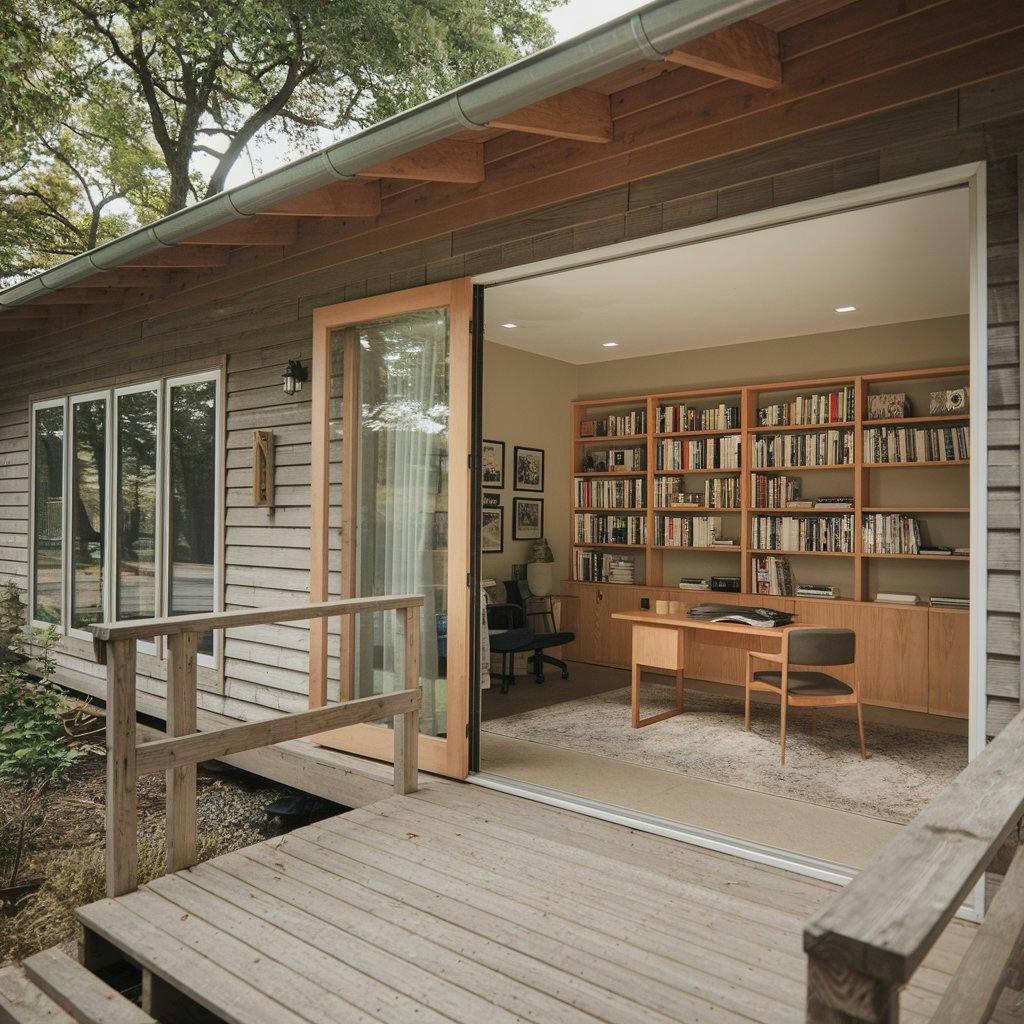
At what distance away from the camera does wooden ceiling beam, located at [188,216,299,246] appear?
14.0 ft

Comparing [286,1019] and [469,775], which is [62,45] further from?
[286,1019]

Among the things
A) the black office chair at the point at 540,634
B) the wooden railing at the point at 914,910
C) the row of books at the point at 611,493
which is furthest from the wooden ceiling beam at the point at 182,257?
the wooden railing at the point at 914,910

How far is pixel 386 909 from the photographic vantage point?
2492 millimetres

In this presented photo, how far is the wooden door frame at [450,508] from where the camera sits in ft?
12.1

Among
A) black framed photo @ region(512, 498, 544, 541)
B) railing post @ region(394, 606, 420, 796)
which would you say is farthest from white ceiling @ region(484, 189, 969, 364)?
railing post @ region(394, 606, 420, 796)

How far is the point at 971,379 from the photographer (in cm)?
243

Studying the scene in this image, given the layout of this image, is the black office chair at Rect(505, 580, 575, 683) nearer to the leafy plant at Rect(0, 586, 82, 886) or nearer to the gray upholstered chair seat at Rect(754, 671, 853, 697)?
the gray upholstered chair seat at Rect(754, 671, 853, 697)

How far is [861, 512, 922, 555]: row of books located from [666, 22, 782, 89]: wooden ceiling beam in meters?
4.12

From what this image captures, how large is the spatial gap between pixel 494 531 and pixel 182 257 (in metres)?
3.40

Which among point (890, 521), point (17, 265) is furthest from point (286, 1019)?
point (17, 265)

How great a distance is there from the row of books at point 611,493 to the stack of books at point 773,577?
120 cm

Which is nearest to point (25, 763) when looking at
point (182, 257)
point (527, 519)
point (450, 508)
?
point (450, 508)

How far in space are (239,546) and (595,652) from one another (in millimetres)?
3608

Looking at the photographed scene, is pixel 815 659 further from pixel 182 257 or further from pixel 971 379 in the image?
pixel 182 257
